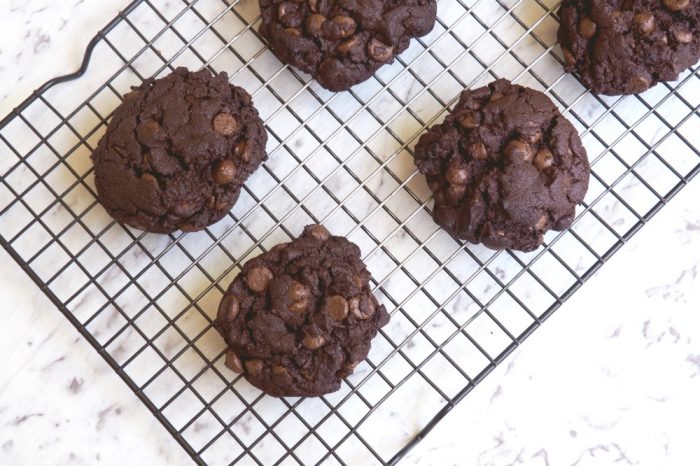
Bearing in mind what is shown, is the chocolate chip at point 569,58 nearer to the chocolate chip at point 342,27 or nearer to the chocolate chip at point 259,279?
the chocolate chip at point 342,27

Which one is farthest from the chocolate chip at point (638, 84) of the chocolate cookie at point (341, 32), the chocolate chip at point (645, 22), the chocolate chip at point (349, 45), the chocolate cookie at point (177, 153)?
the chocolate cookie at point (177, 153)

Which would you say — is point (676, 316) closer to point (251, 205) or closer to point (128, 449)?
point (251, 205)

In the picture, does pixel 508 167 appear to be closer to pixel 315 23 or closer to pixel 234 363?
pixel 315 23

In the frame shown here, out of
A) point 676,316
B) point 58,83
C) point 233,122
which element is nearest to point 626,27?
point 676,316

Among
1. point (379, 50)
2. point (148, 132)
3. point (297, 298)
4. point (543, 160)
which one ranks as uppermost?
point (148, 132)

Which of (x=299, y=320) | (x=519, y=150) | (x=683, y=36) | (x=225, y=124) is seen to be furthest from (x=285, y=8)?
(x=683, y=36)

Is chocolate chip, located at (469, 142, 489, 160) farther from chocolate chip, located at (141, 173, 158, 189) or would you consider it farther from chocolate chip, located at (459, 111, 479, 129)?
chocolate chip, located at (141, 173, 158, 189)
